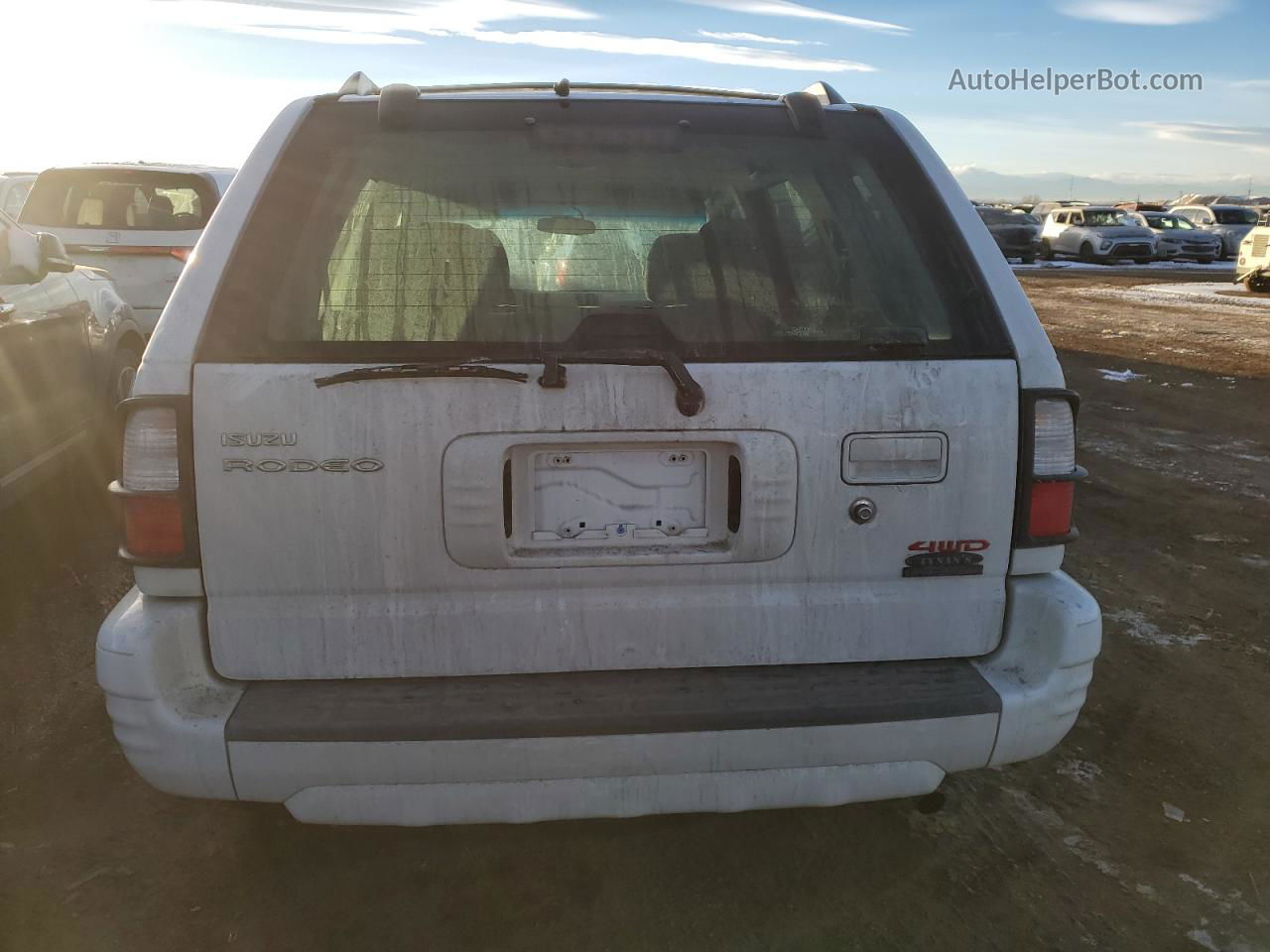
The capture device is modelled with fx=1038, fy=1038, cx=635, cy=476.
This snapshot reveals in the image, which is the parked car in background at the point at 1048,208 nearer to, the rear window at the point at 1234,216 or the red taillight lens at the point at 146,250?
the rear window at the point at 1234,216

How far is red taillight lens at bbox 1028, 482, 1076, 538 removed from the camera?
2.32 metres

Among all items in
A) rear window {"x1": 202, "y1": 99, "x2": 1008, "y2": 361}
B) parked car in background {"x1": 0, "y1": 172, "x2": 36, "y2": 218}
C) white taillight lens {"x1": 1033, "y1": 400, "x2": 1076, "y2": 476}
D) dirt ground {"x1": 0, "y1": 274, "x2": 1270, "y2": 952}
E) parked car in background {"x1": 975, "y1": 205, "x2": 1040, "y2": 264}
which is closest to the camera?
rear window {"x1": 202, "y1": 99, "x2": 1008, "y2": 361}

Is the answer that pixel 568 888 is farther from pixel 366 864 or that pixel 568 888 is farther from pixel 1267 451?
pixel 1267 451

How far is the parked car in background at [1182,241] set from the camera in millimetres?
31203

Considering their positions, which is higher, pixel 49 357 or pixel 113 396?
pixel 49 357

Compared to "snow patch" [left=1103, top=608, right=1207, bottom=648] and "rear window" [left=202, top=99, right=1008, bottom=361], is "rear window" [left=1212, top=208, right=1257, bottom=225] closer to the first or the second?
"snow patch" [left=1103, top=608, right=1207, bottom=648]

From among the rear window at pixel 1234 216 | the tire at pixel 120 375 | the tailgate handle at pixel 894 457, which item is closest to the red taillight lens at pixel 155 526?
the tailgate handle at pixel 894 457

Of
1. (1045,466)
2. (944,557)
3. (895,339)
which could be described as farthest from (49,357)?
(1045,466)

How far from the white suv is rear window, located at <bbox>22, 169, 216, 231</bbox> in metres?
7.49

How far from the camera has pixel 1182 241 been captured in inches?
1234

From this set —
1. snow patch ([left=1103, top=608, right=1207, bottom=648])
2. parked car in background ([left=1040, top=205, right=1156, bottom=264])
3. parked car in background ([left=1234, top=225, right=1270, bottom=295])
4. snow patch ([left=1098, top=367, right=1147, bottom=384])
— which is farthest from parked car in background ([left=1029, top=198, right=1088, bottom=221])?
snow patch ([left=1103, top=608, right=1207, bottom=648])

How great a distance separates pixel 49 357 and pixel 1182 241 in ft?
109

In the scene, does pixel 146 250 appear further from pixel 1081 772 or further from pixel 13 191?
pixel 1081 772

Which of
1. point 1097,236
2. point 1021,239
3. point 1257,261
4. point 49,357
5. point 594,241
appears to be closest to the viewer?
point 594,241
